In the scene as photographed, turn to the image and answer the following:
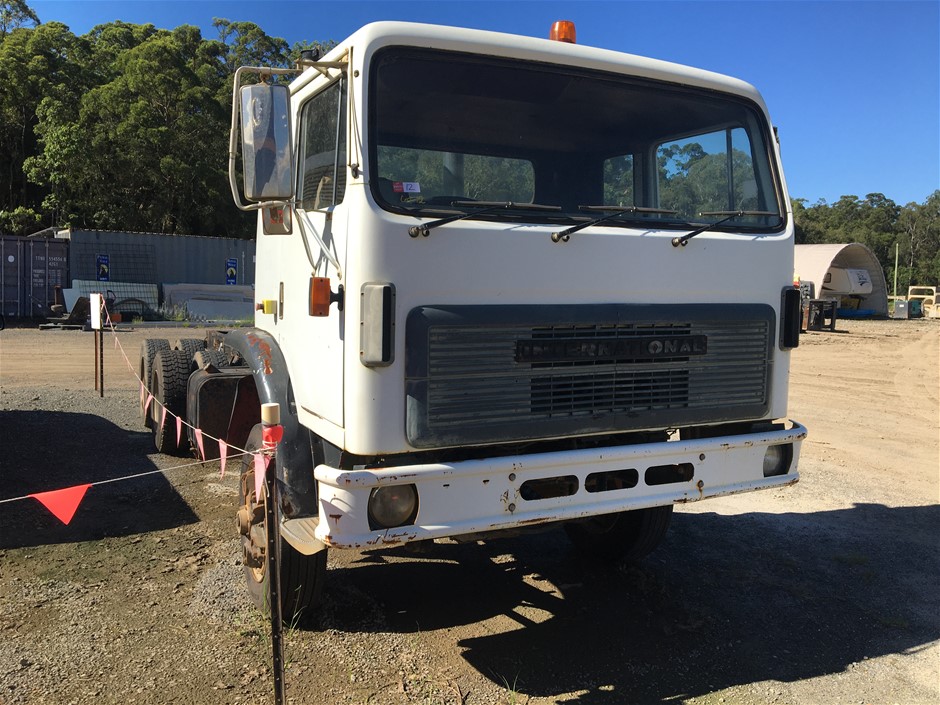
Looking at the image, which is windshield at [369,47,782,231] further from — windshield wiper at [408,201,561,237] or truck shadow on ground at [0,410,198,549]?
truck shadow on ground at [0,410,198,549]

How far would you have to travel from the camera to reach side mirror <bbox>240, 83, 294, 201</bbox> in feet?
10.2

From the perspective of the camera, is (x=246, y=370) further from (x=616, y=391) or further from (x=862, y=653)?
(x=862, y=653)

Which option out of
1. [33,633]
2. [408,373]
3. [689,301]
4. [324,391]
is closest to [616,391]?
[689,301]

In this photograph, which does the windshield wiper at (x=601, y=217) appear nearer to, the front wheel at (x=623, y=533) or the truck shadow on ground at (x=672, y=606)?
the front wheel at (x=623, y=533)

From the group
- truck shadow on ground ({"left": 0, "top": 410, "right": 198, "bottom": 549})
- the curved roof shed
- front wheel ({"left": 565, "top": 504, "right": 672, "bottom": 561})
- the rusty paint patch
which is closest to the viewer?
the rusty paint patch

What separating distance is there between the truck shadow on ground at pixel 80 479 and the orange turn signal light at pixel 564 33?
3921mm

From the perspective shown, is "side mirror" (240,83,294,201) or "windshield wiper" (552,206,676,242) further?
"windshield wiper" (552,206,676,242)

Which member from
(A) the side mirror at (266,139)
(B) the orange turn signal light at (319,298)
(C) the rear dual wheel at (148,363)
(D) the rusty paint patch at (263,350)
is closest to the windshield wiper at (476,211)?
(B) the orange turn signal light at (319,298)

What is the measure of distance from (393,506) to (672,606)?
77.5 inches

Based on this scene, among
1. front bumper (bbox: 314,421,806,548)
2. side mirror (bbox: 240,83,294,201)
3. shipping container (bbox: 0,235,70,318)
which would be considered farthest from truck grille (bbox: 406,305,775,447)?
shipping container (bbox: 0,235,70,318)

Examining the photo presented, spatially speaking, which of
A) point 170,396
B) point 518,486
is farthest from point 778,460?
→ point 170,396

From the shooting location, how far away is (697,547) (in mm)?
5133

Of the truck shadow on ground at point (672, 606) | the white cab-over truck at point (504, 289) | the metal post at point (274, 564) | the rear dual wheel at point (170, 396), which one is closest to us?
the metal post at point (274, 564)

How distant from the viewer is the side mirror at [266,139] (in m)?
3.10
